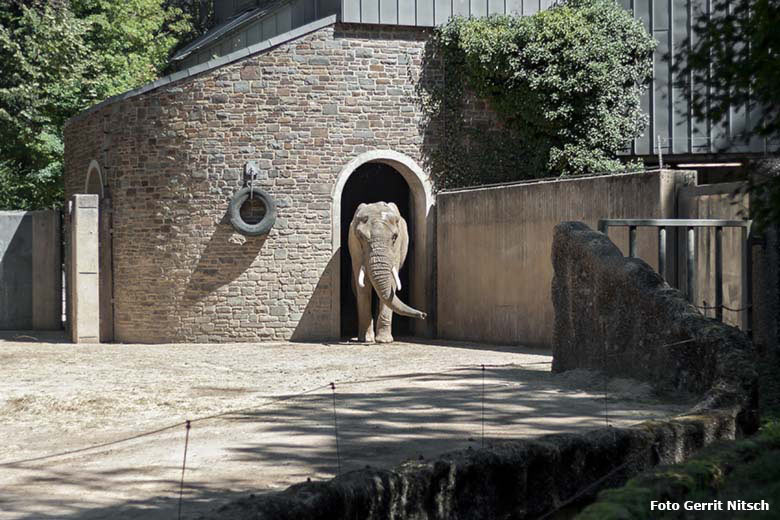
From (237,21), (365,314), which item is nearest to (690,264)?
(365,314)

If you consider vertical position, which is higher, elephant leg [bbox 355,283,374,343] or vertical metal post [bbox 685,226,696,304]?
vertical metal post [bbox 685,226,696,304]

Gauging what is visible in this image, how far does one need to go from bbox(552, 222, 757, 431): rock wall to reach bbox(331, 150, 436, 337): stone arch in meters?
7.27

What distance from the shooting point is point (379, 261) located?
17.3 meters

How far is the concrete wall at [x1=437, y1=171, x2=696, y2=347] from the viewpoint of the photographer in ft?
45.3

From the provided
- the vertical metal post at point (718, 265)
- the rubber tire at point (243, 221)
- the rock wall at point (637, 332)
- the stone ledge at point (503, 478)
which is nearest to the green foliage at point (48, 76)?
the rubber tire at point (243, 221)

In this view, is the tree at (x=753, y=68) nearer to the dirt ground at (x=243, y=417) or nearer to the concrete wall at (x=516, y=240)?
the dirt ground at (x=243, y=417)

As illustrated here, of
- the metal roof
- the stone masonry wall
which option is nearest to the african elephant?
the stone masonry wall

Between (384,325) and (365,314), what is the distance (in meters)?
0.35

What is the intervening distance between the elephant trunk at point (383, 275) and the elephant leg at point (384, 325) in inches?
12.8

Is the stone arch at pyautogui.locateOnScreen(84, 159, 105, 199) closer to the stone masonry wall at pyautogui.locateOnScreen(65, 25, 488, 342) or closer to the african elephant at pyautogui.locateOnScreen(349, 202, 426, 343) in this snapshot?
the stone masonry wall at pyautogui.locateOnScreen(65, 25, 488, 342)

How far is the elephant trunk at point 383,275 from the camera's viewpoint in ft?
56.6

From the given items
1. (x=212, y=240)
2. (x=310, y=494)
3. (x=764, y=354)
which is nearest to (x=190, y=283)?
(x=212, y=240)

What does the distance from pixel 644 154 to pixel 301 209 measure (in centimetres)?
628

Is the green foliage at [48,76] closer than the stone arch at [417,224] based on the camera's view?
No
